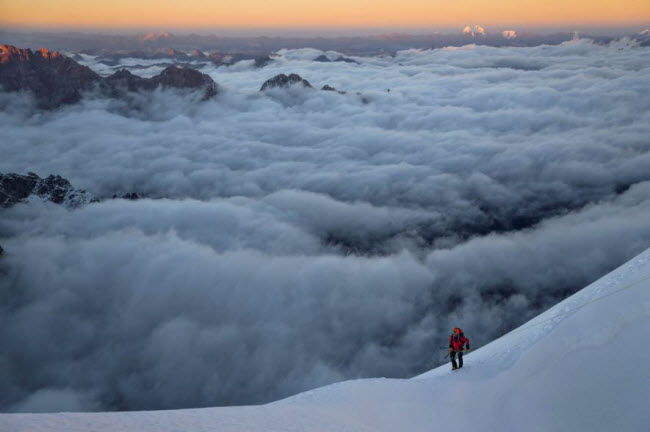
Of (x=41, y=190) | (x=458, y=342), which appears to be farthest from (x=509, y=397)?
(x=41, y=190)

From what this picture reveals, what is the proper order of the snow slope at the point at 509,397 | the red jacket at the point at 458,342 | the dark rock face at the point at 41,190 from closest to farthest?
the snow slope at the point at 509,397 → the red jacket at the point at 458,342 → the dark rock face at the point at 41,190

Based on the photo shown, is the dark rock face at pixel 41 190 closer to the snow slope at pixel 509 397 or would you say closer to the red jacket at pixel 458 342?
the snow slope at pixel 509 397

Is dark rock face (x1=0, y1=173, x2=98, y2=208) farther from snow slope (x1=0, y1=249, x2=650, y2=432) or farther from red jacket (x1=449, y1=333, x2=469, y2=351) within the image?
red jacket (x1=449, y1=333, x2=469, y2=351)

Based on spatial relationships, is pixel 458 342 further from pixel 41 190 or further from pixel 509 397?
pixel 41 190

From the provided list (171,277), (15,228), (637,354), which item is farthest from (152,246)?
(637,354)

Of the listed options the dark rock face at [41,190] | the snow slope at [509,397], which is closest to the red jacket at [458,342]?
Answer: the snow slope at [509,397]

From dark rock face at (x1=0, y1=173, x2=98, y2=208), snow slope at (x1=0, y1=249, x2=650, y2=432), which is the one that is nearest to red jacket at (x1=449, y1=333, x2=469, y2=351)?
snow slope at (x1=0, y1=249, x2=650, y2=432)

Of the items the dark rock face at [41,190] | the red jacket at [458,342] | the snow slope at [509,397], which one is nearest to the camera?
the snow slope at [509,397]
